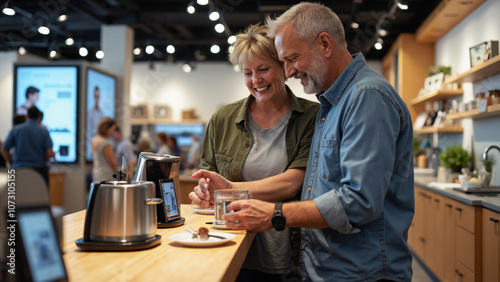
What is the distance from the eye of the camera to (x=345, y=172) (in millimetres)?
1386

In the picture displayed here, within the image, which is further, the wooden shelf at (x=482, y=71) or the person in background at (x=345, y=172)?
the wooden shelf at (x=482, y=71)

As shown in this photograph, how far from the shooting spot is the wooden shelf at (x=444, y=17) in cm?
520

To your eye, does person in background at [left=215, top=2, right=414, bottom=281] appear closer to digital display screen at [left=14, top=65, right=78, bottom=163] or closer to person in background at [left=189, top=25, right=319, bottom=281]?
person in background at [left=189, top=25, right=319, bottom=281]

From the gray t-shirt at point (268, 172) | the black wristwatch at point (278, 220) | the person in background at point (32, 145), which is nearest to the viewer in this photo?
the black wristwatch at point (278, 220)

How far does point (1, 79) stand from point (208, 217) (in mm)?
10208

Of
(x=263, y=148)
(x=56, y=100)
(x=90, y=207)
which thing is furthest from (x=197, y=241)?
(x=56, y=100)

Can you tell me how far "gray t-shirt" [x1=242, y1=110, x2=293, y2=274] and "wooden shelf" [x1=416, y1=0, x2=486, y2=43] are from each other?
3.97 m

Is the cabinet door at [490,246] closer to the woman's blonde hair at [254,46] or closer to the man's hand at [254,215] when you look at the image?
the woman's blonde hair at [254,46]

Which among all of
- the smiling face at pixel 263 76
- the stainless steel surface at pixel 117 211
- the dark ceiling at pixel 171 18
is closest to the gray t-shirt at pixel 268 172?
the smiling face at pixel 263 76

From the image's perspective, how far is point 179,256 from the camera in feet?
4.13

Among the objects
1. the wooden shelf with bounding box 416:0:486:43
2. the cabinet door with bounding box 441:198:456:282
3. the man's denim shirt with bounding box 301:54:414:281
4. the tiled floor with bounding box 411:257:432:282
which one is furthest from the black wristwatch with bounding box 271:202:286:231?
the wooden shelf with bounding box 416:0:486:43

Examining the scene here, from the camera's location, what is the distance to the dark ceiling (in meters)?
7.29

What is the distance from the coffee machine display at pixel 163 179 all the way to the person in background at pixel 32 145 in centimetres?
411

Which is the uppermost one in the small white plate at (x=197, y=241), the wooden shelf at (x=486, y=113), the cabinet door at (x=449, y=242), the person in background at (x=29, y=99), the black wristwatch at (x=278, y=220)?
the person in background at (x=29, y=99)
